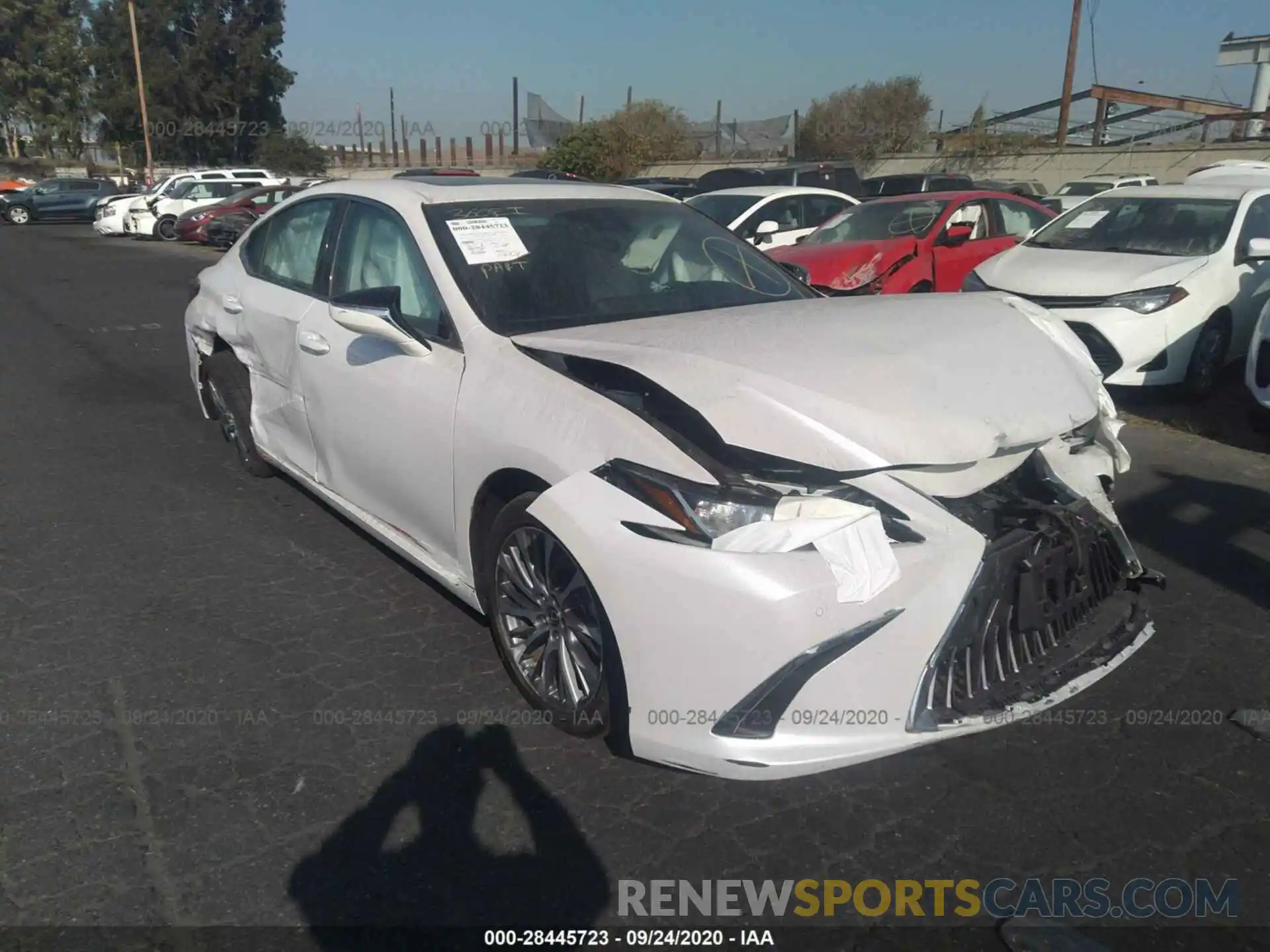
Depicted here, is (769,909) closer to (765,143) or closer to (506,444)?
(506,444)

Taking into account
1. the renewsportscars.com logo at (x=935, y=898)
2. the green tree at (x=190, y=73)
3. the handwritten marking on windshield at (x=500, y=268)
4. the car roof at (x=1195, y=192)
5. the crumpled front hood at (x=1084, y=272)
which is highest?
the green tree at (x=190, y=73)

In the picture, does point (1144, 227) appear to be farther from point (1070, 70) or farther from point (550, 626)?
point (1070, 70)

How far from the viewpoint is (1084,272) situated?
6914 millimetres

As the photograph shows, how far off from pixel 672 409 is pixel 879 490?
0.64 metres

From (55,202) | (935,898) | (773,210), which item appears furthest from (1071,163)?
(55,202)

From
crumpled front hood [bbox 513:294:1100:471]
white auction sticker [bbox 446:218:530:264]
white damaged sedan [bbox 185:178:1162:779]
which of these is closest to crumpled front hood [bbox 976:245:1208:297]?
white damaged sedan [bbox 185:178:1162:779]

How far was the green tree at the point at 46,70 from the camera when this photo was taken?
53.0 meters

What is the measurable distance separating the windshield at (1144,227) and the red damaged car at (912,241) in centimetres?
101

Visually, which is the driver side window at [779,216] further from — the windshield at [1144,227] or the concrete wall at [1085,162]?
the concrete wall at [1085,162]

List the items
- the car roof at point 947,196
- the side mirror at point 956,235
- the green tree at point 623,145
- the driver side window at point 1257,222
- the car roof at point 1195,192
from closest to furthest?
the driver side window at point 1257,222 → the car roof at point 1195,192 → the side mirror at point 956,235 → the car roof at point 947,196 → the green tree at point 623,145

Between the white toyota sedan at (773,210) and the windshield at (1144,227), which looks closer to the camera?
the windshield at (1144,227)

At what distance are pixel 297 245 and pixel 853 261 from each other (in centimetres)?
566

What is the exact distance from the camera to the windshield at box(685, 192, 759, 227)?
11.2 m

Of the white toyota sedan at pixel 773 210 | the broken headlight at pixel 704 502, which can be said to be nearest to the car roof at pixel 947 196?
the white toyota sedan at pixel 773 210
